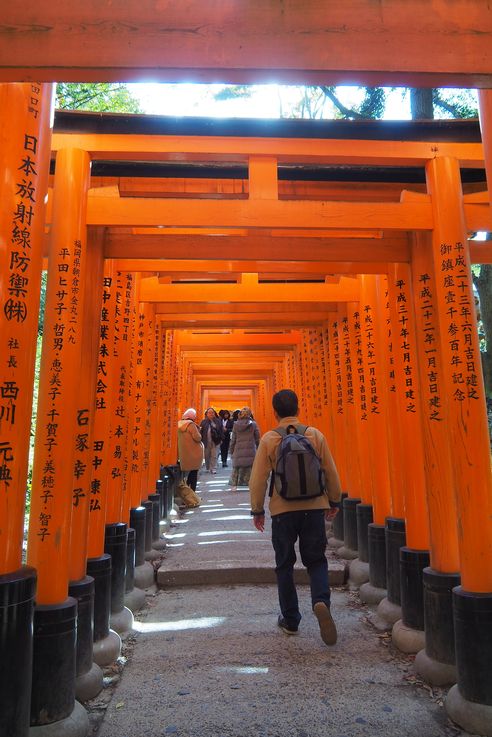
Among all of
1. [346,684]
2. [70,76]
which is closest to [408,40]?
[70,76]

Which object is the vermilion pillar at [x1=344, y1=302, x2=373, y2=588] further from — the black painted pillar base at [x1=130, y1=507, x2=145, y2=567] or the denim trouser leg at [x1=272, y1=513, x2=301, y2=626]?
the black painted pillar base at [x1=130, y1=507, x2=145, y2=567]

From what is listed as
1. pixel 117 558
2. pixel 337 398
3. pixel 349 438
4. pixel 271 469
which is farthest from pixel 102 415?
pixel 337 398

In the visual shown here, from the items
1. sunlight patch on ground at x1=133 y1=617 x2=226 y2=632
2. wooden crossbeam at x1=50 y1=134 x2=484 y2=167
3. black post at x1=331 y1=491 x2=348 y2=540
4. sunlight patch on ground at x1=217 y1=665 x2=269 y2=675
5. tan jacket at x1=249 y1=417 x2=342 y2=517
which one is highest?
wooden crossbeam at x1=50 y1=134 x2=484 y2=167

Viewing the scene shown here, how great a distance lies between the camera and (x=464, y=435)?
2830mm

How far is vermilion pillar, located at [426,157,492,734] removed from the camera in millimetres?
2475

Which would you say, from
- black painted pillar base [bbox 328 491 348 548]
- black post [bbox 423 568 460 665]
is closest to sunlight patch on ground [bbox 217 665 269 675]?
black post [bbox 423 568 460 665]

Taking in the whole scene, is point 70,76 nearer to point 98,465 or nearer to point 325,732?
point 98,465

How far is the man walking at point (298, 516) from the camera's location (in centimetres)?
325

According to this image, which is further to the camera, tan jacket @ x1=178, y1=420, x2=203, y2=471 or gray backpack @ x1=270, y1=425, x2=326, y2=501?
tan jacket @ x1=178, y1=420, x2=203, y2=471

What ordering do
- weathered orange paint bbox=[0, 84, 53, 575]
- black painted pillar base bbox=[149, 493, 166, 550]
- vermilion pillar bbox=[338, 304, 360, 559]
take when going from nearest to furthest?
1. weathered orange paint bbox=[0, 84, 53, 575]
2. vermilion pillar bbox=[338, 304, 360, 559]
3. black painted pillar base bbox=[149, 493, 166, 550]

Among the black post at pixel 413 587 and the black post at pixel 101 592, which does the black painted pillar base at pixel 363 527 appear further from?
the black post at pixel 101 592

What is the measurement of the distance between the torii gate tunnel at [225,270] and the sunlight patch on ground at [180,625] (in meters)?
0.22

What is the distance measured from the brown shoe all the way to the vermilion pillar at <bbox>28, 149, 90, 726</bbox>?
1530 mm

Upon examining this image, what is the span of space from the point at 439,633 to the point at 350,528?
2548 mm
